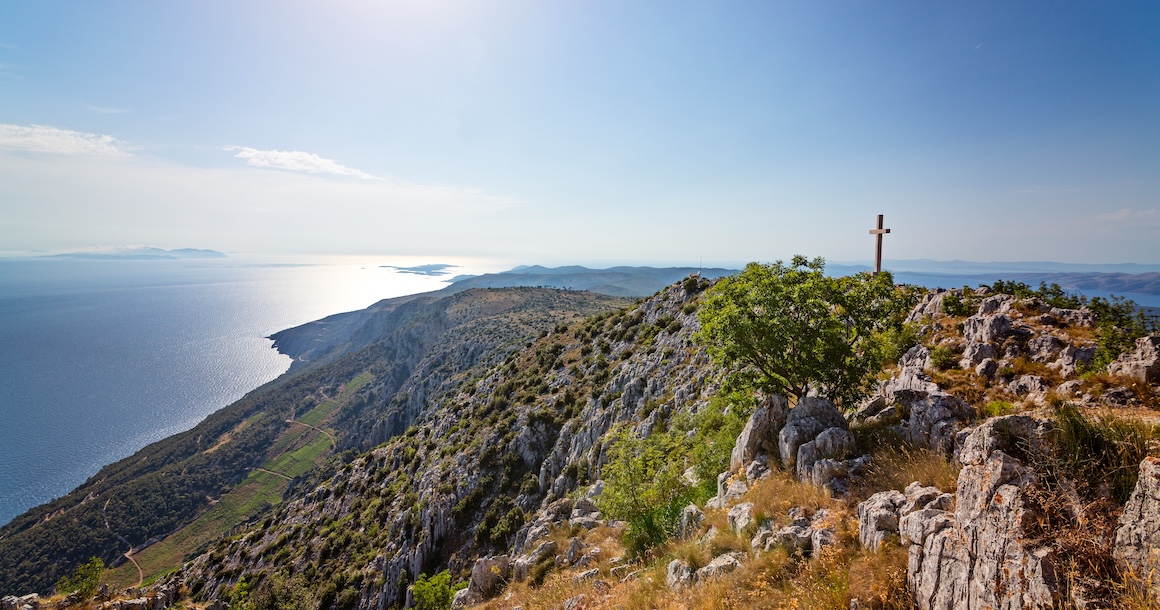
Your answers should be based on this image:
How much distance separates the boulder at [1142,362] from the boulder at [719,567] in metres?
10.7

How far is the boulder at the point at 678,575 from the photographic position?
9.41 m

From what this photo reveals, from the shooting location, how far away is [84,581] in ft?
81.7

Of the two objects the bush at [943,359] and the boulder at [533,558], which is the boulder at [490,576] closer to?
the boulder at [533,558]

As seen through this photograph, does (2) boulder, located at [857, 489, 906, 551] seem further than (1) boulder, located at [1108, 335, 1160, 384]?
No

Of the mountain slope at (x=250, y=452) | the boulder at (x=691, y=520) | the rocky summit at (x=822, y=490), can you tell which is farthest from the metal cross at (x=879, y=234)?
the mountain slope at (x=250, y=452)

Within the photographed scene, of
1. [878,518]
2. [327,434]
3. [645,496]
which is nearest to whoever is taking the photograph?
[878,518]

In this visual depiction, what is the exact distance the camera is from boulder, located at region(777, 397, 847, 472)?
11.1m

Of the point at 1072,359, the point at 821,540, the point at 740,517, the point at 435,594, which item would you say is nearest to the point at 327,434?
the point at 435,594

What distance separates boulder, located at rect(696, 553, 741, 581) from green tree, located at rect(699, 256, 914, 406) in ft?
17.3

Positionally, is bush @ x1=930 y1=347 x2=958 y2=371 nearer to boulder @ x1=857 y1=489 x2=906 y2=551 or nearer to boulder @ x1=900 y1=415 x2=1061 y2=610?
boulder @ x1=857 y1=489 x2=906 y2=551

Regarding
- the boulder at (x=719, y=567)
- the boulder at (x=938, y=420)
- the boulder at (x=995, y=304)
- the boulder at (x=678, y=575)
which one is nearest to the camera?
the boulder at (x=719, y=567)

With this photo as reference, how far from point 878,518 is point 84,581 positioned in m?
40.8

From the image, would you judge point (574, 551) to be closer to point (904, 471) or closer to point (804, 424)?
point (804, 424)

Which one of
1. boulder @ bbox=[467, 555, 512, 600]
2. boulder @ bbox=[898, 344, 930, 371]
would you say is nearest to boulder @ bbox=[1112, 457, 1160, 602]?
boulder @ bbox=[898, 344, 930, 371]
